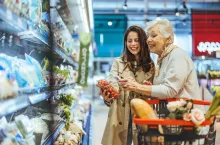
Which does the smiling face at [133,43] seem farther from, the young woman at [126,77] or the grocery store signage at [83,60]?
the grocery store signage at [83,60]

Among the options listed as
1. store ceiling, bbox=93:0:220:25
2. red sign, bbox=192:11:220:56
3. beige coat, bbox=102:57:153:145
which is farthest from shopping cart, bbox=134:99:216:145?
store ceiling, bbox=93:0:220:25

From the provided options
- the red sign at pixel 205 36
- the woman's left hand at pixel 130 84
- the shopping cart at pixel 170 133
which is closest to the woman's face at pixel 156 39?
the woman's left hand at pixel 130 84

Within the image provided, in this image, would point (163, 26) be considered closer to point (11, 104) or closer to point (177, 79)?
point (177, 79)

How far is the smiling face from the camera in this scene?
8.12 ft

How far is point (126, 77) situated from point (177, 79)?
2.35 feet

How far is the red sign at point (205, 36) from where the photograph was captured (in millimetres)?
9665

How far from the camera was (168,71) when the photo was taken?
1.84 m

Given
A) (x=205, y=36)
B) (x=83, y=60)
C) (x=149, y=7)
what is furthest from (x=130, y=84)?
(x=149, y=7)

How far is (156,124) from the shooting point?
4.54 ft

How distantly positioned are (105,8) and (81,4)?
9.89 m

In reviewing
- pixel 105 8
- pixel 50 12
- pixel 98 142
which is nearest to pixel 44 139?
pixel 50 12

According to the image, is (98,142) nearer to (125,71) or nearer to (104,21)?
(125,71)

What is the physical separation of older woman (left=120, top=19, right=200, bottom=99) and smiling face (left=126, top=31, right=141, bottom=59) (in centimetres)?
41

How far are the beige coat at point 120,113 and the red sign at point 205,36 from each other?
607 cm
